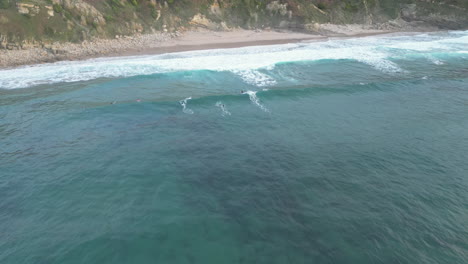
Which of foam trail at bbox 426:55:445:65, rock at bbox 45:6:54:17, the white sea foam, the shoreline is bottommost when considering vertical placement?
foam trail at bbox 426:55:445:65

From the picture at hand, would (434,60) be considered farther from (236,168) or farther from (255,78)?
(236,168)

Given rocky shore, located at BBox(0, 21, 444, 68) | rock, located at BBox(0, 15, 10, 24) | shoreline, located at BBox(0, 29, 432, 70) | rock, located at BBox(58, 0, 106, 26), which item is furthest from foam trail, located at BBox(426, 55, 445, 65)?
rock, located at BBox(0, 15, 10, 24)

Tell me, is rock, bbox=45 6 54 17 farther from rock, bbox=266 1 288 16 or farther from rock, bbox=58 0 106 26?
rock, bbox=266 1 288 16

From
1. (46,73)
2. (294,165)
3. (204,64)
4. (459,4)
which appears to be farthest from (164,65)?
(459,4)

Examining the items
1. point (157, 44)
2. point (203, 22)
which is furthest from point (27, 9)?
point (203, 22)

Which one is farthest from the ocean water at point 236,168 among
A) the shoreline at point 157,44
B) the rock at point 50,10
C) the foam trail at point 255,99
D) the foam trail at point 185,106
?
the rock at point 50,10

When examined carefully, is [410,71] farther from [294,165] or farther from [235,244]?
[235,244]

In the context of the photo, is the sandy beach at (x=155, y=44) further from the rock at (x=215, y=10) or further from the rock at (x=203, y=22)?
the rock at (x=215, y=10)
